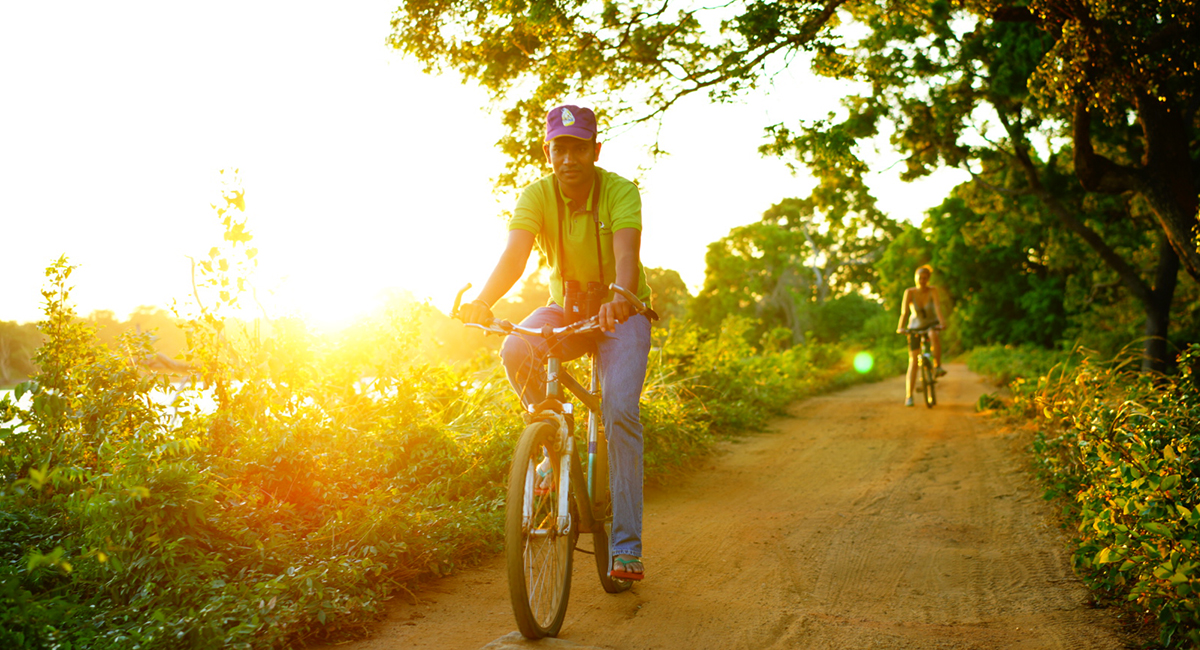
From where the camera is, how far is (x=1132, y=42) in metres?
7.52

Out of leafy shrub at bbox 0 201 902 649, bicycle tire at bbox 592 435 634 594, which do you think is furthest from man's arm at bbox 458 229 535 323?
→ leafy shrub at bbox 0 201 902 649

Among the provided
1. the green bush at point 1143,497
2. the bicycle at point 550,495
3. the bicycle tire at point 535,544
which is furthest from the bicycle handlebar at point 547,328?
the green bush at point 1143,497

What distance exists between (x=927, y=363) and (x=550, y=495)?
9482mm

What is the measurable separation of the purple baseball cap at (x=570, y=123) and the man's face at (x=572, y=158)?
47 millimetres

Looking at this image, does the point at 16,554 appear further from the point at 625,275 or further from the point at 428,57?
the point at 428,57

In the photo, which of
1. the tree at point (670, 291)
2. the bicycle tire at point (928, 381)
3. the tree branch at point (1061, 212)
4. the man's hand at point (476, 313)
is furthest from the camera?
the tree at point (670, 291)

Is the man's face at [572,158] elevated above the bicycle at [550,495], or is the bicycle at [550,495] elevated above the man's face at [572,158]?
the man's face at [572,158]

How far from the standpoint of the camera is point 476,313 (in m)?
2.94

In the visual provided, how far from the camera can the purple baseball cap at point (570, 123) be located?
3160 millimetres

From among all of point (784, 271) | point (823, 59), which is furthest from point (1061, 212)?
point (784, 271)

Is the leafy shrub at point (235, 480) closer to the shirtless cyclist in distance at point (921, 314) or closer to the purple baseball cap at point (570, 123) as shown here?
the purple baseball cap at point (570, 123)

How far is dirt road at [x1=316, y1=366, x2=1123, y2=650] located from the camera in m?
3.11

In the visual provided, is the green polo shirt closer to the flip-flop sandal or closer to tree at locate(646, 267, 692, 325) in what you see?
the flip-flop sandal

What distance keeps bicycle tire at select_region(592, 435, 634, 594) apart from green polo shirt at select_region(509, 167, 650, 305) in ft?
2.34
